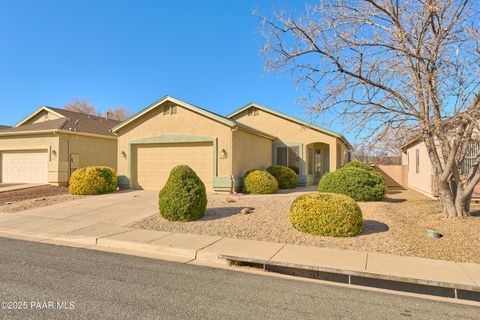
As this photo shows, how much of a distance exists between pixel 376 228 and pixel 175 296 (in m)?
6.02

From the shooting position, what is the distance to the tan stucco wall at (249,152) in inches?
620

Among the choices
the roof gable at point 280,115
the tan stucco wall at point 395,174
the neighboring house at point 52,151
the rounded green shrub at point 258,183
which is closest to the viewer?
the rounded green shrub at point 258,183

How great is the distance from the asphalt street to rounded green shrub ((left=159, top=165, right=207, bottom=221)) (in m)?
3.26

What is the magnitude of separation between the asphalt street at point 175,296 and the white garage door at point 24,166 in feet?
49.7

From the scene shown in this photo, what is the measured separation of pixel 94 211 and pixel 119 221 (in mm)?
2037

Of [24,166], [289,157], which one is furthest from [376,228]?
[24,166]

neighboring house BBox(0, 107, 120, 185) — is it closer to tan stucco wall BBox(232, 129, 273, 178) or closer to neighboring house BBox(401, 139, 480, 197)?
tan stucco wall BBox(232, 129, 273, 178)

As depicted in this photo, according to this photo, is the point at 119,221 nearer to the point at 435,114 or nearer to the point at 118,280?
the point at 118,280

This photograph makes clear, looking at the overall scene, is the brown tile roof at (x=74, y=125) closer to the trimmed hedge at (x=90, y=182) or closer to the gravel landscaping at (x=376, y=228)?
the trimmed hedge at (x=90, y=182)

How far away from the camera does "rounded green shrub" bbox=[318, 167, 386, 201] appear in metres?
12.4

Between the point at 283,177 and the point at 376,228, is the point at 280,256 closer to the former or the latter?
the point at 376,228

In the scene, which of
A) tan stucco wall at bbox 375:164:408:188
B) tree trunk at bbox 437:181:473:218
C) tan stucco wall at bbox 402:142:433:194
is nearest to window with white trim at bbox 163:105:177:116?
tree trunk at bbox 437:181:473:218

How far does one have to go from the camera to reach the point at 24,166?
19750 millimetres

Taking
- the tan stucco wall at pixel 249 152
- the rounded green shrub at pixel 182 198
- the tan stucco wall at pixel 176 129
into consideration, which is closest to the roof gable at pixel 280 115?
the tan stucco wall at pixel 249 152
